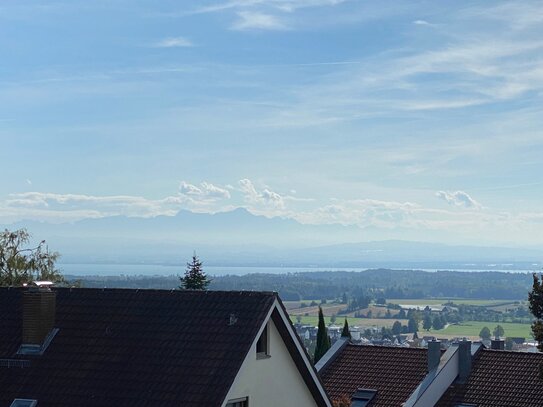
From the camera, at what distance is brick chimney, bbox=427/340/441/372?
4097 centimetres

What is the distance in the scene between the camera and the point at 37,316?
2494 centimetres

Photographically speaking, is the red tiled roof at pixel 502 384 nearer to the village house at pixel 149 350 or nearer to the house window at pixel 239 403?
the village house at pixel 149 350

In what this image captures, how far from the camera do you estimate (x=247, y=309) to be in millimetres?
24016

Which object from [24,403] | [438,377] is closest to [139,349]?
[24,403]

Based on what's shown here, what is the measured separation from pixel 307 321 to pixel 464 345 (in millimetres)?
150500

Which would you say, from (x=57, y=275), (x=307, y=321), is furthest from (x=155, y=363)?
(x=307, y=321)

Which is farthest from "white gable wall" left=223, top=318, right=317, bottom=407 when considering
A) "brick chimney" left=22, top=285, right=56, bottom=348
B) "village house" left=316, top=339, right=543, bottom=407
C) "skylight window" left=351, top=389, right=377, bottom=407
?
"skylight window" left=351, top=389, right=377, bottom=407

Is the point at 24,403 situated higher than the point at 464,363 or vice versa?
the point at 24,403

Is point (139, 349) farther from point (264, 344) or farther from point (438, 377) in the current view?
point (438, 377)

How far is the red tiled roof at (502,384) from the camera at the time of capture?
38781mm

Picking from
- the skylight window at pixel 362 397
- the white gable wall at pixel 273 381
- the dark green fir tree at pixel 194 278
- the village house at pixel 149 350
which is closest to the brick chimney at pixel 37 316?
the village house at pixel 149 350

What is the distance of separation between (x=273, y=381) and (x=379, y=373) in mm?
18339

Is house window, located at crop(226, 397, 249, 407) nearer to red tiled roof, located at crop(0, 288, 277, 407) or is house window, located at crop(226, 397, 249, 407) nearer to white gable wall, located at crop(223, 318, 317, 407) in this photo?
white gable wall, located at crop(223, 318, 317, 407)

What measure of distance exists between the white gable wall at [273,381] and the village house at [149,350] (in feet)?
0.09
